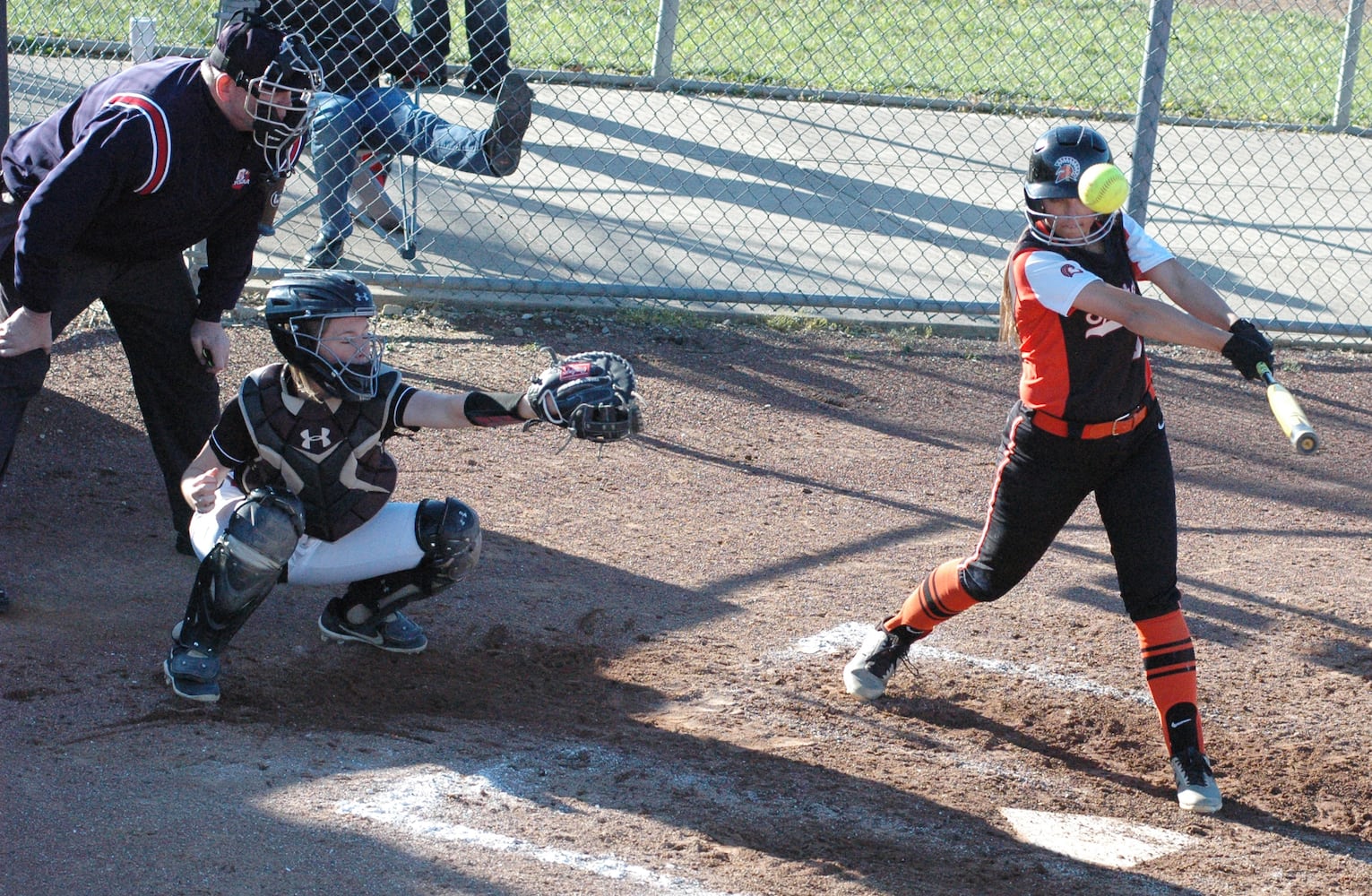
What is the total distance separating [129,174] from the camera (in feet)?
12.6

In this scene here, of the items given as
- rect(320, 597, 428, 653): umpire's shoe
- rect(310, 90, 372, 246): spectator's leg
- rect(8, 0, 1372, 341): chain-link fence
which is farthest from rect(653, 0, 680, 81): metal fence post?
rect(320, 597, 428, 653): umpire's shoe

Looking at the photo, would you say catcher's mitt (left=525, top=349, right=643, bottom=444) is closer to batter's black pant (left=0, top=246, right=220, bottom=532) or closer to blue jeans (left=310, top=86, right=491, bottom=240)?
batter's black pant (left=0, top=246, right=220, bottom=532)

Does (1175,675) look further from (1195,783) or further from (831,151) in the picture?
(831,151)

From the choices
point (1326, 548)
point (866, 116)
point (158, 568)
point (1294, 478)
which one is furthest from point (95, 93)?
point (866, 116)

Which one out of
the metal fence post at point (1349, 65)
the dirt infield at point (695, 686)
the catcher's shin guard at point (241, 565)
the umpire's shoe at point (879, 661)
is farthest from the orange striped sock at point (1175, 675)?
the metal fence post at point (1349, 65)

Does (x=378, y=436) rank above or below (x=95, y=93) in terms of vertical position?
below

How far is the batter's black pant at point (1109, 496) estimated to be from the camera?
12.1 feet

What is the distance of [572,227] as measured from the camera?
8.69 m

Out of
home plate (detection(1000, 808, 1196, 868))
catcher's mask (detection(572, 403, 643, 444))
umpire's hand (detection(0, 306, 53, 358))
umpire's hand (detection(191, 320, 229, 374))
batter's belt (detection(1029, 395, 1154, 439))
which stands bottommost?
home plate (detection(1000, 808, 1196, 868))

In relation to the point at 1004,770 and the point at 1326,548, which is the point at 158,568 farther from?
the point at 1326,548

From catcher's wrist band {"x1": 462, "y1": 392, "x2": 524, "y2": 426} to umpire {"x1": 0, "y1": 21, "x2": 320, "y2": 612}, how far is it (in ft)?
3.21

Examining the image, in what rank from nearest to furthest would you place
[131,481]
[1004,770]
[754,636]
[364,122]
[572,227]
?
1. [1004,770]
2. [754,636]
3. [131,481]
4. [364,122]
5. [572,227]

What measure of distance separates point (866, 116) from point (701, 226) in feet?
9.99

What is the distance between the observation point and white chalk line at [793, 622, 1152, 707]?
14.2 ft
